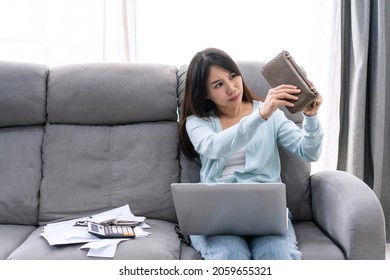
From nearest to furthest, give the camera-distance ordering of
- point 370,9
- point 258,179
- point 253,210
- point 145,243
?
point 253,210 → point 145,243 → point 258,179 → point 370,9

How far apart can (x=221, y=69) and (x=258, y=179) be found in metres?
0.45

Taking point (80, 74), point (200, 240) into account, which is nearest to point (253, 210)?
point (200, 240)

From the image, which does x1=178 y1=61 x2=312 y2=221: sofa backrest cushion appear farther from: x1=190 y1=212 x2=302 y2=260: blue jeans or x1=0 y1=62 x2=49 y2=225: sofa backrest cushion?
x1=0 y1=62 x2=49 y2=225: sofa backrest cushion

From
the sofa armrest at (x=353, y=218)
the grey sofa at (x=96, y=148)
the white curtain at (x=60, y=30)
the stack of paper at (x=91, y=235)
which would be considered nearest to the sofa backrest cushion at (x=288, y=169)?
the grey sofa at (x=96, y=148)

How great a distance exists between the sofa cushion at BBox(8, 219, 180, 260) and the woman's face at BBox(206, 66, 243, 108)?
0.58 meters

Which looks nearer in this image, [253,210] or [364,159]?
[253,210]

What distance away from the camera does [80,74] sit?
190 cm

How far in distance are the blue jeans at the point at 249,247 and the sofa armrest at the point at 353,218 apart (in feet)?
0.53

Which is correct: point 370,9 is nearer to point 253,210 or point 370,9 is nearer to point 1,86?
point 253,210

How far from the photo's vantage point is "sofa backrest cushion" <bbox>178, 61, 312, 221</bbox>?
1.79m

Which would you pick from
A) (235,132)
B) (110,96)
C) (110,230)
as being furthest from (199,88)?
(110,230)

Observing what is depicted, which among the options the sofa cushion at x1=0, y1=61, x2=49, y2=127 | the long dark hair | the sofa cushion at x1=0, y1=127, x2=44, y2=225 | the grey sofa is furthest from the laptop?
the sofa cushion at x1=0, y1=61, x2=49, y2=127

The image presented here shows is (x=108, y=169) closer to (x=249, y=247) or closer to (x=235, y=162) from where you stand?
(x=235, y=162)

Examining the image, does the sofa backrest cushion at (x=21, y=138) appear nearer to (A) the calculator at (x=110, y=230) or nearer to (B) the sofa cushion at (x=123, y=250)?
(B) the sofa cushion at (x=123, y=250)
